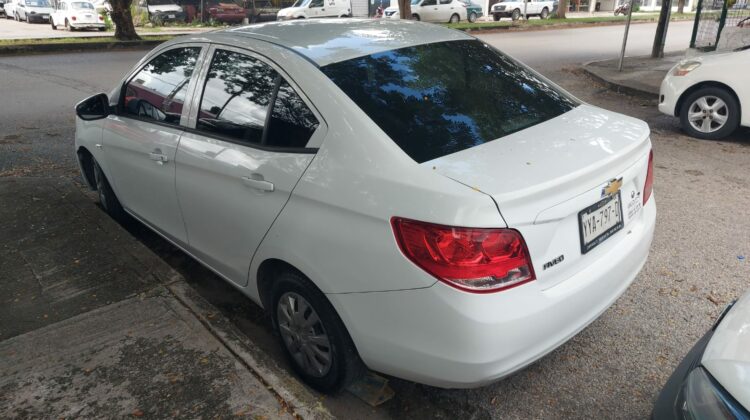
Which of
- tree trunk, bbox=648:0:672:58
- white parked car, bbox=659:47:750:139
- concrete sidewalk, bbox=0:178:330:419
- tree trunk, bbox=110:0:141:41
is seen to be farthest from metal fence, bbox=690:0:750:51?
tree trunk, bbox=110:0:141:41

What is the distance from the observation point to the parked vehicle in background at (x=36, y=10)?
2970cm

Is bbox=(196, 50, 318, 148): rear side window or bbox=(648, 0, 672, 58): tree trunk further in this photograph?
bbox=(648, 0, 672, 58): tree trunk

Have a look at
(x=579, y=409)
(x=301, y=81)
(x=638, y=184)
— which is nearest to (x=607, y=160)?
(x=638, y=184)

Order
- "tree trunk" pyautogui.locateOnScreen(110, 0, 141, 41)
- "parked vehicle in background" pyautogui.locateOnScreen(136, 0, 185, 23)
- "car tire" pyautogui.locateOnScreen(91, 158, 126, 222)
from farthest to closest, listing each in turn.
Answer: "parked vehicle in background" pyautogui.locateOnScreen(136, 0, 185, 23) → "tree trunk" pyautogui.locateOnScreen(110, 0, 141, 41) → "car tire" pyautogui.locateOnScreen(91, 158, 126, 222)

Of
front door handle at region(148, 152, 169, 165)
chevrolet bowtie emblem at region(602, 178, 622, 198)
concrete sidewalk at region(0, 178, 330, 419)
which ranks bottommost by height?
concrete sidewalk at region(0, 178, 330, 419)

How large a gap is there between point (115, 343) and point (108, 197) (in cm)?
197

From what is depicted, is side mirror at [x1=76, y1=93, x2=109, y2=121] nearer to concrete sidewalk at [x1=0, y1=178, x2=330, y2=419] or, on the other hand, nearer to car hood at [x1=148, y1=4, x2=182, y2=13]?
concrete sidewalk at [x1=0, y1=178, x2=330, y2=419]

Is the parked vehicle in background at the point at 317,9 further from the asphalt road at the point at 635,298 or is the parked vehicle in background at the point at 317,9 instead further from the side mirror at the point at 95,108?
the side mirror at the point at 95,108

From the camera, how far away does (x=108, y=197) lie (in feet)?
14.8

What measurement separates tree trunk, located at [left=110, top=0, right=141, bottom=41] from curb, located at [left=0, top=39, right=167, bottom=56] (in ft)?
2.38

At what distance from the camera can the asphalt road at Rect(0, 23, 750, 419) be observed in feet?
8.98

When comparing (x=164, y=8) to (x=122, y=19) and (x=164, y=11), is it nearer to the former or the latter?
(x=164, y=11)

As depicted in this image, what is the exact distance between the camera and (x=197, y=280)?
405 cm

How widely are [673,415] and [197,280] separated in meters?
3.16
